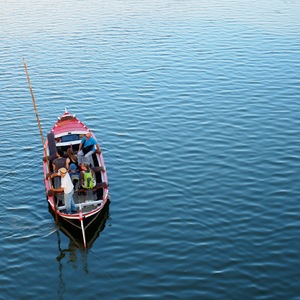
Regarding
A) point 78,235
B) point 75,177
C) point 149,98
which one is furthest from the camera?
point 149,98

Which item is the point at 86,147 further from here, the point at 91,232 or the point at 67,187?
the point at 91,232

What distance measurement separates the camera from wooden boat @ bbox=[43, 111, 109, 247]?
27.0 m

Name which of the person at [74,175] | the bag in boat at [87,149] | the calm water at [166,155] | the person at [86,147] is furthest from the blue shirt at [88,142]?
the calm water at [166,155]

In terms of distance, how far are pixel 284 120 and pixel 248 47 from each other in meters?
18.8

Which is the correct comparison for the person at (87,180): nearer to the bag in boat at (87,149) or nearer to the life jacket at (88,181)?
the life jacket at (88,181)

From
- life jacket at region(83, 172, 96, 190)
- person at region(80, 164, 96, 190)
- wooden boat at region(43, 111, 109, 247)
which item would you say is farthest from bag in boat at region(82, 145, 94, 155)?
life jacket at region(83, 172, 96, 190)

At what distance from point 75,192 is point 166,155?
290 inches

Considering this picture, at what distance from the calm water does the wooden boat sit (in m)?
0.89

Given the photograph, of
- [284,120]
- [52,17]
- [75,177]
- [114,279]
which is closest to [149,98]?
[284,120]

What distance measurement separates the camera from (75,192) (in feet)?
97.1

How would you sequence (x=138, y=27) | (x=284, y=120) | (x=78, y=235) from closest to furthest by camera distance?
(x=78, y=235) < (x=284, y=120) < (x=138, y=27)

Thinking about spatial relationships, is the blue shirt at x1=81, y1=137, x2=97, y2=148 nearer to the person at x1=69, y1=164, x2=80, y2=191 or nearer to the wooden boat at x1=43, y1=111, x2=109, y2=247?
the wooden boat at x1=43, y1=111, x2=109, y2=247

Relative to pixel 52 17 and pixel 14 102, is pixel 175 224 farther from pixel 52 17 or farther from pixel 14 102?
pixel 52 17

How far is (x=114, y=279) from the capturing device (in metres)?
23.8
